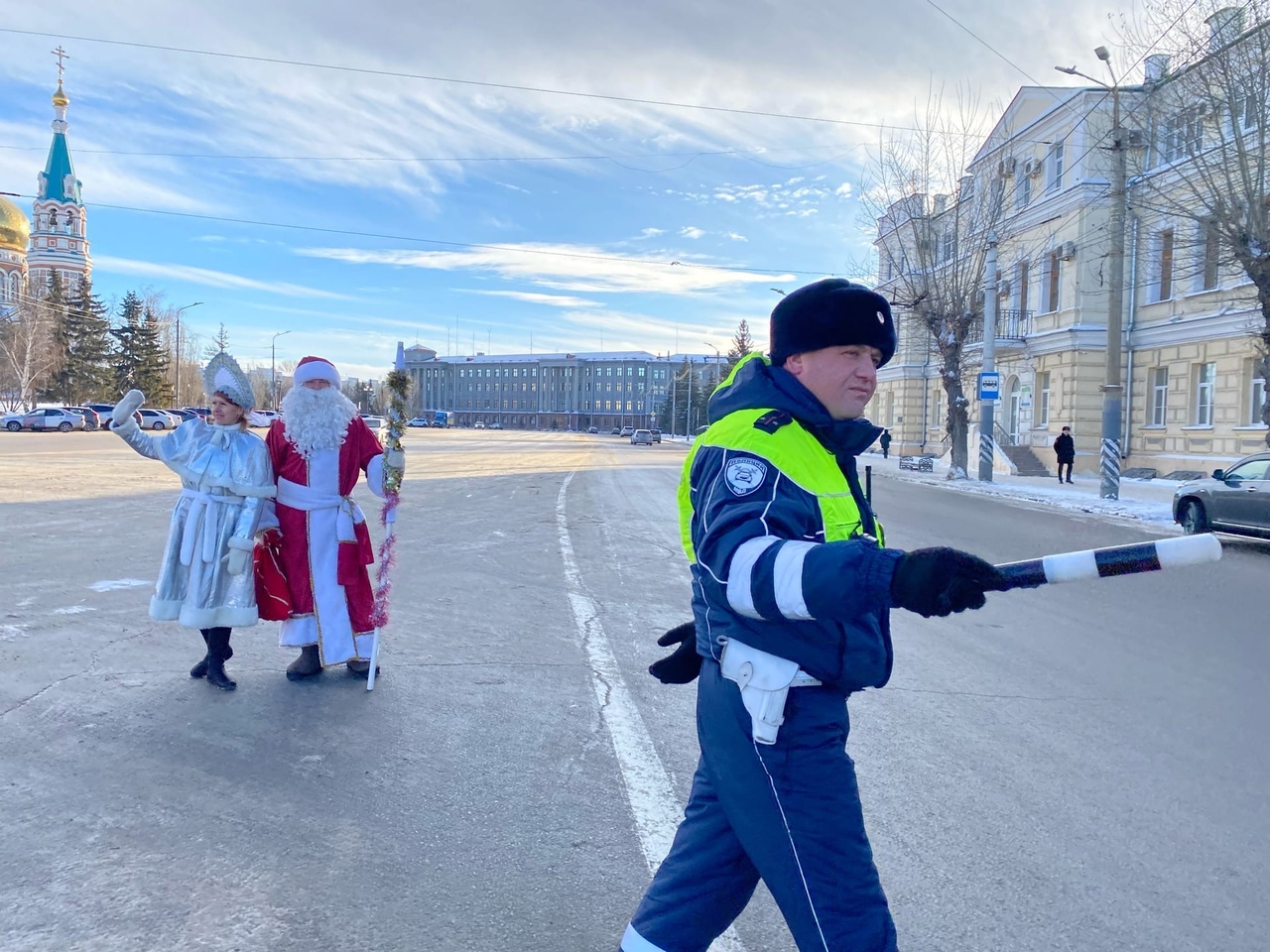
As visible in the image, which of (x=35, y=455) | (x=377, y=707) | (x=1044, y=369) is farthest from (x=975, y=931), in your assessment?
(x=1044, y=369)

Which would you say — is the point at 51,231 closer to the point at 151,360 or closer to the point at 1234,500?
the point at 151,360

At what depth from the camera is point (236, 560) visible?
4902 mm

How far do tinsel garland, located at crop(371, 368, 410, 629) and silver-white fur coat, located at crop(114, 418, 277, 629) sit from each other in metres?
0.66

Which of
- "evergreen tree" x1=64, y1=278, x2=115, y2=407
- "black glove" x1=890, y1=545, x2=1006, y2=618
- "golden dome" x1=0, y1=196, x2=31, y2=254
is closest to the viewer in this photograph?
"black glove" x1=890, y1=545, x2=1006, y2=618

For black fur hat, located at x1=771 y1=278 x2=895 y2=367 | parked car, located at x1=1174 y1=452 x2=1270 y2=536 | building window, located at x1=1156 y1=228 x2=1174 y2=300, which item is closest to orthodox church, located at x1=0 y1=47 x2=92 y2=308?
building window, located at x1=1156 y1=228 x2=1174 y2=300

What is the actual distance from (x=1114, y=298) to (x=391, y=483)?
65.2 feet

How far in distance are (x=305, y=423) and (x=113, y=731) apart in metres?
1.82

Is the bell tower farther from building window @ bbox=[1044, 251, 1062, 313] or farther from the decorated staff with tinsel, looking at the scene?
the decorated staff with tinsel

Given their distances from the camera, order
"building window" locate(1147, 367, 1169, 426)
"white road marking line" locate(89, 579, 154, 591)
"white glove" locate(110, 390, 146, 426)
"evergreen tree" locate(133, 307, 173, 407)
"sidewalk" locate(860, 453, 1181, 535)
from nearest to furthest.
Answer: "white glove" locate(110, 390, 146, 426) → "white road marking line" locate(89, 579, 154, 591) → "sidewalk" locate(860, 453, 1181, 535) → "building window" locate(1147, 367, 1169, 426) → "evergreen tree" locate(133, 307, 173, 407)

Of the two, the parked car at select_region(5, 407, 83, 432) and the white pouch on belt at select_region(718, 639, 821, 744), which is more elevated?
the parked car at select_region(5, 407, 83, 432)

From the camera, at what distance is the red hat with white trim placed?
17.5ft

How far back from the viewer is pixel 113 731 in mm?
4340

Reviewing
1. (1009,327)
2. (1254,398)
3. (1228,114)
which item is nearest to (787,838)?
(1228,114)

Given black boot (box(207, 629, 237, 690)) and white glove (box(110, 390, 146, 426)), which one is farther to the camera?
black boot (box(207, 629, 237, 690))
